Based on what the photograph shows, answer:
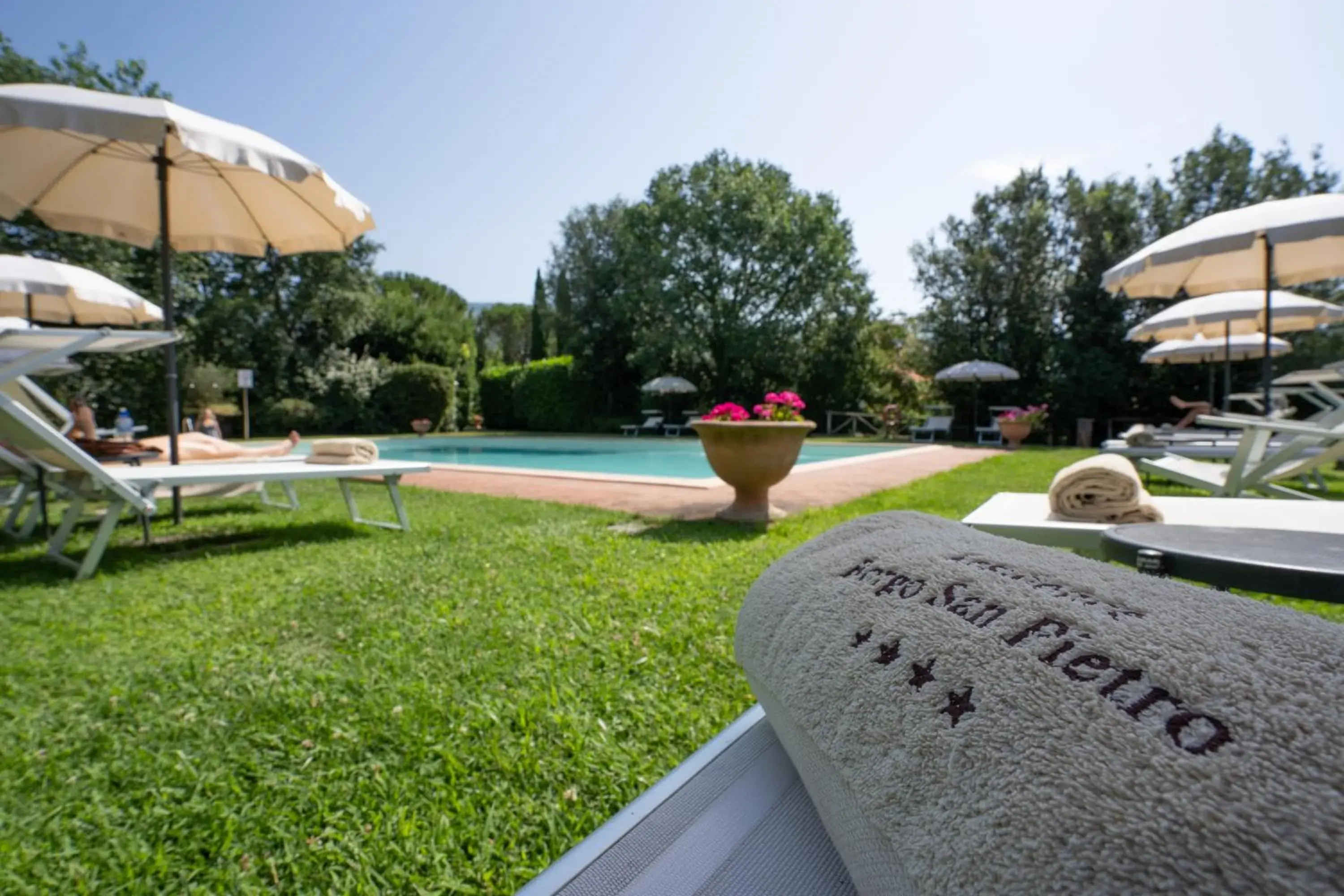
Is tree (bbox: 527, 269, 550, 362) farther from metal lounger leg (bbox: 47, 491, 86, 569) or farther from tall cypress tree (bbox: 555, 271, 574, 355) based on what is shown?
metal lounger leg (bbox: 47, 491, 86, 569)

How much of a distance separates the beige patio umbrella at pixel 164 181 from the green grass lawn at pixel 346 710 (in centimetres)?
216

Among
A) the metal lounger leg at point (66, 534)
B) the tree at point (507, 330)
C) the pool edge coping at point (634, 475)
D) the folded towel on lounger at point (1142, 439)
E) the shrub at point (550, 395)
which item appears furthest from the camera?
the tree at point (507, 330)

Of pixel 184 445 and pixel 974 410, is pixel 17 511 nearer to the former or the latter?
pixel 184 445

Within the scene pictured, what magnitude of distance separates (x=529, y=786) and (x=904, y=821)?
4.17 feet

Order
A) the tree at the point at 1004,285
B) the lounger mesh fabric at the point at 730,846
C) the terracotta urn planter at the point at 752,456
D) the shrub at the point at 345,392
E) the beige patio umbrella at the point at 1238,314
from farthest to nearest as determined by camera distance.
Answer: the shrub at the point at 345,392 < the tree at the point at 1004,285 < the beige patio umbrella at the point at 1238,314 < the terracotta urn planter at the point at 752,456 < the lounger mesh fabric at the point at 730,846

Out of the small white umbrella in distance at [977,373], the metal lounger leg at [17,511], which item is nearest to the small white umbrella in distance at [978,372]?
the small white umbrella in distance at [977,373]

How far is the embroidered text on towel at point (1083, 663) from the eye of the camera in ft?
1.16

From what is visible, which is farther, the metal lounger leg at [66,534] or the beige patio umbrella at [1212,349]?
the beige patio umbrella at [1212,349]

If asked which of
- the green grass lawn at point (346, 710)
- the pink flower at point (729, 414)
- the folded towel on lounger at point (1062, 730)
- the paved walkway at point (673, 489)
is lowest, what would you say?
the green grass lawn at point (346, 710)

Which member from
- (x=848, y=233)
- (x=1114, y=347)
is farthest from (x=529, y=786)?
(x=848, y=233)

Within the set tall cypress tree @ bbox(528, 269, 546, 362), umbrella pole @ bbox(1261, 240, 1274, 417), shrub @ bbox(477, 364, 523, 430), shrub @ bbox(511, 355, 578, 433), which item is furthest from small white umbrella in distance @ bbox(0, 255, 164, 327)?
tall cypress tree @ bbox(528, 269, 546, 362)

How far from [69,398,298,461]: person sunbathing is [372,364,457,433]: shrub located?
13.2 meters

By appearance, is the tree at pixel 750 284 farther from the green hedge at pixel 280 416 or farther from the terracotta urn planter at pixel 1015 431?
the green hedge at pixel 280 416

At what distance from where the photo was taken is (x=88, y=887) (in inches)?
45.9
